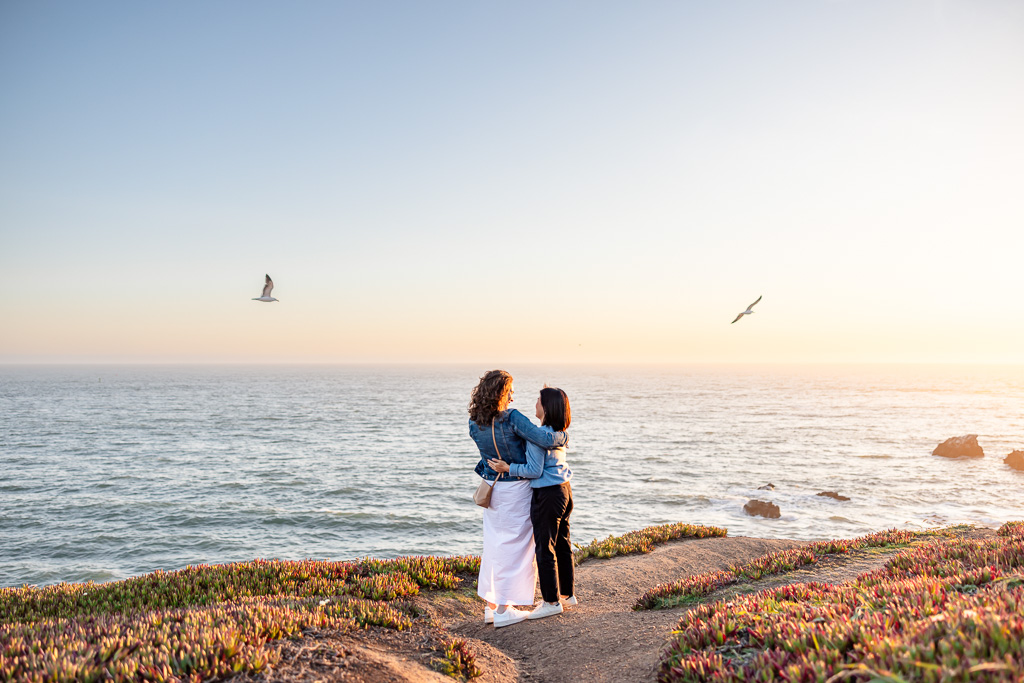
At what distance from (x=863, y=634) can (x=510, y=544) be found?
15.4 feet

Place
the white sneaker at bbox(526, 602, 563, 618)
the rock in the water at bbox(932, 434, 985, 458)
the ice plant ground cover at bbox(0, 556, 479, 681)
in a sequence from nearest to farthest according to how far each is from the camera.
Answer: the ice plant ground cover at bbox(0, 556, 479, 681) < the white sneaker at bbox(526, 602, 563, 618) < the rock in the water at bbox(932, 434, 985, 458)

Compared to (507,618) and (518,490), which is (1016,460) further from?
(518,490)

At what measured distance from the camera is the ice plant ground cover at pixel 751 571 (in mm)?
8734

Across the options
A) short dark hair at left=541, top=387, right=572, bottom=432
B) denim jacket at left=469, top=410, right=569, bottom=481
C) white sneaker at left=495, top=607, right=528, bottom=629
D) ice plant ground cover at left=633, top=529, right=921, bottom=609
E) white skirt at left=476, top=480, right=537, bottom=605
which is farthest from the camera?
ice plant ground cover at left=633, top=529, right=921, bottom=609

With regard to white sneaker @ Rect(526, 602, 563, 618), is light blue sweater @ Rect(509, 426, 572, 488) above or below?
above

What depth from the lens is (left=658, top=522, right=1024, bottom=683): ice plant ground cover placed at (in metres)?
3.16

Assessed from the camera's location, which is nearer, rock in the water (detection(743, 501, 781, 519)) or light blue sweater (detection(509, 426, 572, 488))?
light blue sweater (detection(509, 426, 572, 488))

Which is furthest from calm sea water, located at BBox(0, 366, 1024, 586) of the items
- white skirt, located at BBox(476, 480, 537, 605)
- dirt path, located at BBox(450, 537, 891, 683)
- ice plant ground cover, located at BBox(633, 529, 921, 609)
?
white skirt, located at BBox(476, 480, 537, 605)

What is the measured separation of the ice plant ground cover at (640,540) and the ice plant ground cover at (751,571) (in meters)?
2.95

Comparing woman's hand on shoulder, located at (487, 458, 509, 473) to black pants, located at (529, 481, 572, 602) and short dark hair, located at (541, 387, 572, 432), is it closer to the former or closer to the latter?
black pants, located at (529, 481, 572, 602)

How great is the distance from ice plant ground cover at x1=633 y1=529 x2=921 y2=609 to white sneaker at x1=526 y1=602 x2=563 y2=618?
1510mm

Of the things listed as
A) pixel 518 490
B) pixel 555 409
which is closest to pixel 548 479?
pixel 518 490

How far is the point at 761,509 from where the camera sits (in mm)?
26234

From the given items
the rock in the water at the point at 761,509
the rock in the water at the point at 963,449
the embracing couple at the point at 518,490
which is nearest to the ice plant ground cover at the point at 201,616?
the embracing couple at the point at 518,490
